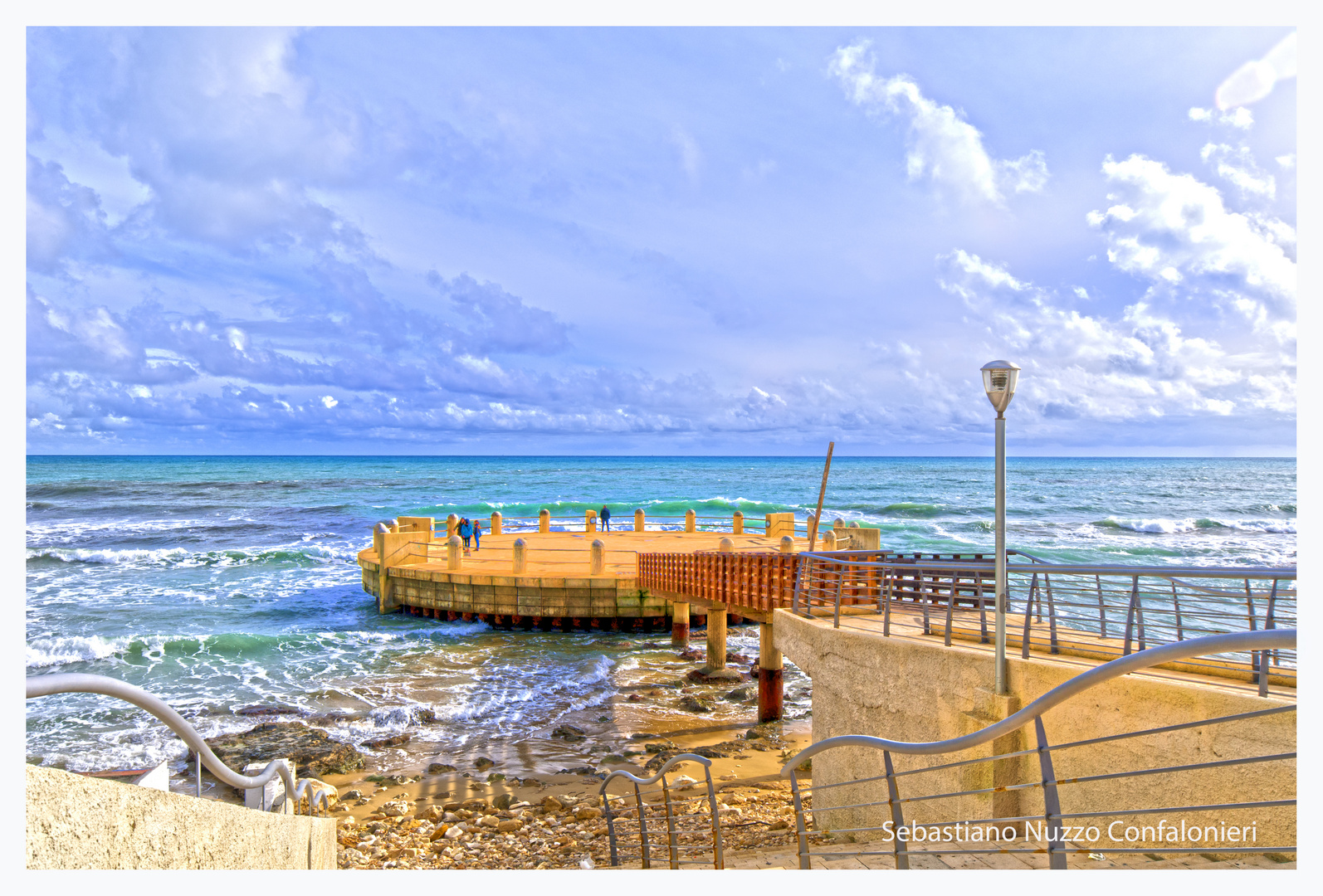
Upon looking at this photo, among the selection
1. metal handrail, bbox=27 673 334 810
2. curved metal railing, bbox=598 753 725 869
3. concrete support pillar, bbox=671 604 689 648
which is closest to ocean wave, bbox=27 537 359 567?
concrete support pillar, bbox=671 604 689 648

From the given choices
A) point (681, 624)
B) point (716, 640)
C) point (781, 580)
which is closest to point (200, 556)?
point (681, 624)

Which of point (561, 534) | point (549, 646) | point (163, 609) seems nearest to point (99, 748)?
point (549, 646)

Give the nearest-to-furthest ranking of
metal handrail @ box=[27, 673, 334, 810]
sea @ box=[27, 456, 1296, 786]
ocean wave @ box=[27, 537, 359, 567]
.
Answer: metal handrail @ box=[27, 673, 334, 810]
sea @ box=[27, 456, 1296, 786]
ocean wave @ box=[27, 537, 359, 567]

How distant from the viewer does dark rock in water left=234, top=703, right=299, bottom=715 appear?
576 inches

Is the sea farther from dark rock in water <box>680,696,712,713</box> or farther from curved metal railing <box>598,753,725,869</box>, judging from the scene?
curved metal railing <box>598,753,725,869</box>

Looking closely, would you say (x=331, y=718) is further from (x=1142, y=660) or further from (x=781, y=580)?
(x=1142, y=660)

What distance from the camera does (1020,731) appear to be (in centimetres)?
647

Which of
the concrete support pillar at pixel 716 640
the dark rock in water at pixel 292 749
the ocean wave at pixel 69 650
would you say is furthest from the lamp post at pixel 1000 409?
the ocean wave at pixel 69 650

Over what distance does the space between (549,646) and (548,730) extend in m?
6.46

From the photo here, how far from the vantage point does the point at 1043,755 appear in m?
3.27

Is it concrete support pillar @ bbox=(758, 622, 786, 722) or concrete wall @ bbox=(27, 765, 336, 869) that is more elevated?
concrete wall @ bbox=(27, 765, 336, 869)

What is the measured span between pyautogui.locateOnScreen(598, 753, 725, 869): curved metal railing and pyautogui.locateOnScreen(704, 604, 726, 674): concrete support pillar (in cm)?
590

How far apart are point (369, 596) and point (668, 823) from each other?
23216mm

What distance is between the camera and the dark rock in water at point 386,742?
12.9m
